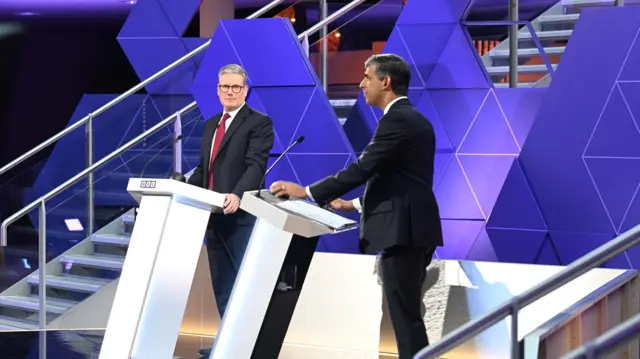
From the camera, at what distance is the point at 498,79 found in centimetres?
672

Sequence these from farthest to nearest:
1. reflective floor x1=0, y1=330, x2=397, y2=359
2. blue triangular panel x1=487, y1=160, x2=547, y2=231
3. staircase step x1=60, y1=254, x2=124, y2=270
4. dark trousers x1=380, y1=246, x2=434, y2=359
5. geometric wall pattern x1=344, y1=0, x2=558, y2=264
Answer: staircase step x1=60, y1=254, x2=124, y2=270 < geometric wall pattern x1=344, y1=0, x2=558, y2=264 < blue triangular panel x1=487, y1=160, x2=547, y2=231 < reflective floor x1=0, y1=330, x2=397, y2=359 < dark trousers x1=380, y1=246, x2=434, y2=359

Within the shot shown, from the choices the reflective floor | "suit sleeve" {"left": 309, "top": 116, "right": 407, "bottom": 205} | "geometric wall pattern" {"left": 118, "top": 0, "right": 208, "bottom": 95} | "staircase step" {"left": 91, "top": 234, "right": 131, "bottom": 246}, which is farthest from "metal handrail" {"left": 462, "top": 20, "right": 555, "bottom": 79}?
"geometric wall pattern" {"left": 118, "top": 0, "right": 208, "bottom": 95}

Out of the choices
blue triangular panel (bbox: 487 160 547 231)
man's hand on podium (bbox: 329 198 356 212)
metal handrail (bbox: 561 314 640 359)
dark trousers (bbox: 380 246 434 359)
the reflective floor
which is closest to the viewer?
metal handrail (bbox: 561 314 640 359)

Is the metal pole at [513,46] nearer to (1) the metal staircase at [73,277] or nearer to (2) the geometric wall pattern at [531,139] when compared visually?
(2) the geometric wall pattern at [531,139]

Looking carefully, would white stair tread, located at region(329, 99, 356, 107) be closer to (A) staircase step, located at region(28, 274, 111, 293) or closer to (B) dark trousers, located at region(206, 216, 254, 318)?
(A) staircase step, located at region(28, 274, 111, 293)

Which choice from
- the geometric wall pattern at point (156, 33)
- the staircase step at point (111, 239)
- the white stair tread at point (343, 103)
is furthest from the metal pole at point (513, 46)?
the geometric wall pattern at point (156, 33)

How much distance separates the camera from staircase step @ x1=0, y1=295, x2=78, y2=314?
6973mm

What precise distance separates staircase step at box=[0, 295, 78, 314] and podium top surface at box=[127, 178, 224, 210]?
11.0 ft

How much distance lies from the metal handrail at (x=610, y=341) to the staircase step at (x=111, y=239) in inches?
214

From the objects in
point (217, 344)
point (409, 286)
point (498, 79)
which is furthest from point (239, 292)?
point (498, 79)

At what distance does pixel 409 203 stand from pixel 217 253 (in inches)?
32.2

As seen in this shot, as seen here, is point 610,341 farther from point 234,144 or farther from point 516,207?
point 516,207

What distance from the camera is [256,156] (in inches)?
188

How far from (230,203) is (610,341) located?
2142mm
